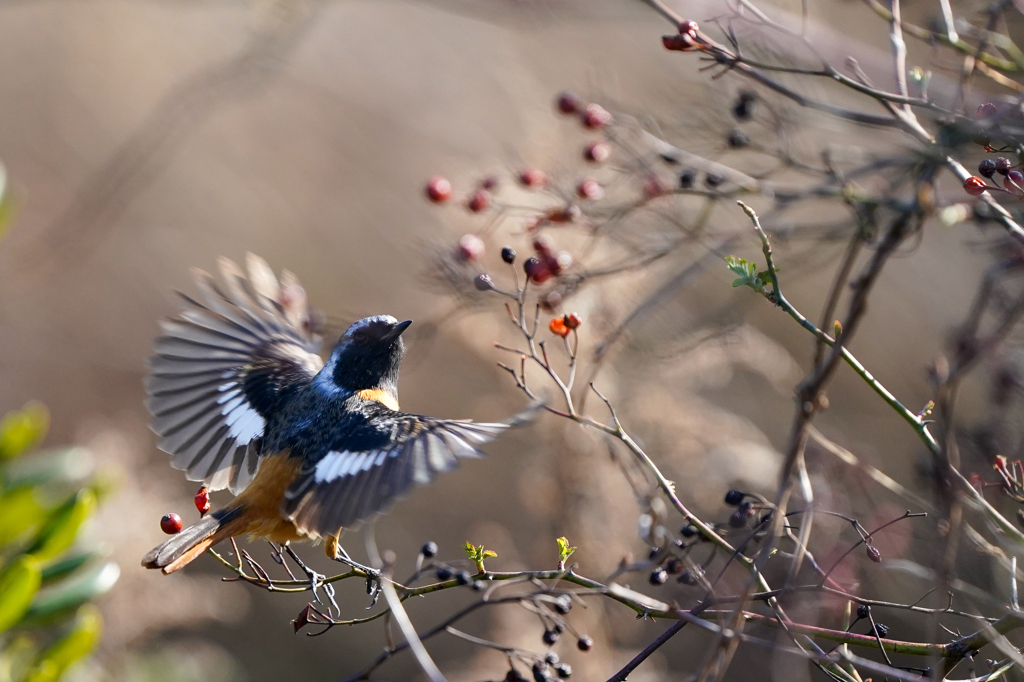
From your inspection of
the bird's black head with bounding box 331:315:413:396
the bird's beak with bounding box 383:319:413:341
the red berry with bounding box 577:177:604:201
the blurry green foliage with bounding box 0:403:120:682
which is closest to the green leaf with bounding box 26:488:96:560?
the blurry green foliage with bounding box 0:403:120:682

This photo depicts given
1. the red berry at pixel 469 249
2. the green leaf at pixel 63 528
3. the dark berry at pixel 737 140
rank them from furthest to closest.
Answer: the green leaf at pixel 63 528
the red berry at pixel 469 249
the dark berry at pixel 737 140

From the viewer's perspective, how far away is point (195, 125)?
7.24 meters

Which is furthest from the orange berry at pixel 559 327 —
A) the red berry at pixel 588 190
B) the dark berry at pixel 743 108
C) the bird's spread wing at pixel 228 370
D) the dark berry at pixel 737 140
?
the bird's spread wing at pixel 228 370

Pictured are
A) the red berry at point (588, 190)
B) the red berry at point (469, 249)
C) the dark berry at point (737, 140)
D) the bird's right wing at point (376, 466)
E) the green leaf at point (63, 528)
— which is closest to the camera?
the bird's right wing at point (376, 466)

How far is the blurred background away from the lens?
504cm

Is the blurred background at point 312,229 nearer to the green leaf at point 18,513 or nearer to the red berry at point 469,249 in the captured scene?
A: the green leaf at point 18,513

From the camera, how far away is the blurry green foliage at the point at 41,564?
244 centimetres

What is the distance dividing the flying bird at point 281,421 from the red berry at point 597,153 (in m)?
0.74

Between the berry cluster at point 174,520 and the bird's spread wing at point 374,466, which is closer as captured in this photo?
the bird's spread wing at point 374,466

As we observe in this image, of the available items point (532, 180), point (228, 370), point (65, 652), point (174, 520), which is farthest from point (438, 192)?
point (65, 652)

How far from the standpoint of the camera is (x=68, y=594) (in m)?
2.63

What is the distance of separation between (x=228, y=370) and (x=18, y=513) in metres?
0.76

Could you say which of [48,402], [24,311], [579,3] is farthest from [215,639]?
[579,3]

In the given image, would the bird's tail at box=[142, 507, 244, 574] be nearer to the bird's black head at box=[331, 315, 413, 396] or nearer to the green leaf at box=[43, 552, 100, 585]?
the bird's black head at box=[331, 315, 413, 396]
